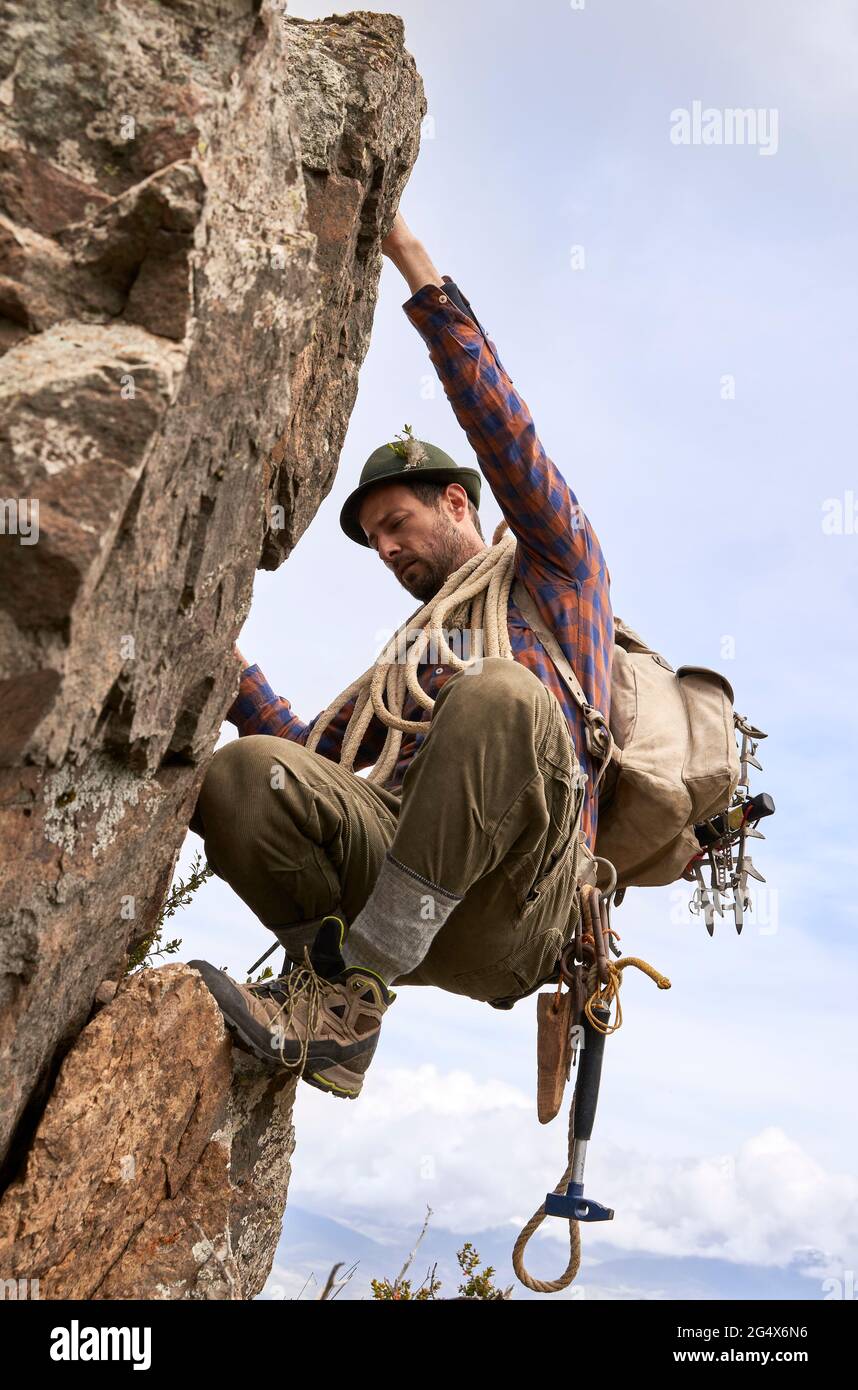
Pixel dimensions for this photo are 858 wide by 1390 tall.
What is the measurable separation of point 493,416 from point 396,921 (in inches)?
75.8

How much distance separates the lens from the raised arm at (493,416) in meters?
4.70

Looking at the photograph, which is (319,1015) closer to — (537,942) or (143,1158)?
(143,1158)

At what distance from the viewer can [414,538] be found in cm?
540

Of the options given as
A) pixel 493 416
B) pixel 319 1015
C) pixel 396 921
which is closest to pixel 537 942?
pixel 396 921

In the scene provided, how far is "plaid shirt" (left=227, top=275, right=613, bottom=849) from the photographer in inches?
185

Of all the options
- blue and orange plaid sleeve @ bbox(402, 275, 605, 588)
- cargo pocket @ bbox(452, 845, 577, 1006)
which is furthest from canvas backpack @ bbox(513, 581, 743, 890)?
cargo pocket @ bbox(452, 845, 577, 1006)

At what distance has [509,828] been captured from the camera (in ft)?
12.9

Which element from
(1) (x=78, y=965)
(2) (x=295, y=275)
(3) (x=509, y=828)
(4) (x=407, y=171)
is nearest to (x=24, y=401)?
(2) (x=295, y=275)

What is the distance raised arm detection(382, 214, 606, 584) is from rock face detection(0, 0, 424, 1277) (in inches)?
47.8

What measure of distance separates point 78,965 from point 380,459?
272 cm

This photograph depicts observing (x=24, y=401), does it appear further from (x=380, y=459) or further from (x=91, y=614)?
(x=380, y=459)

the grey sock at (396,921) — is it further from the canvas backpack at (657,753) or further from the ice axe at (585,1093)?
the canvas backpack at (657,753)

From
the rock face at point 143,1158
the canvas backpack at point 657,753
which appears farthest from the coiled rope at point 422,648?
the rock face at point 143,1158

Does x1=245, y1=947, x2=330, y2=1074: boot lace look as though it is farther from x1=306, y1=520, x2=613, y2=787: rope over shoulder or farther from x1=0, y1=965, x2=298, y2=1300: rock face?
x1=306, y1=520, x2=613, y2=787: rope over shoulder
